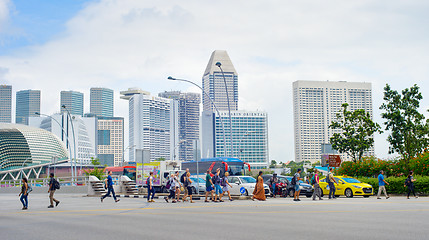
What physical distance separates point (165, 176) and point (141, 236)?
29.5m

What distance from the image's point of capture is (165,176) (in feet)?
129

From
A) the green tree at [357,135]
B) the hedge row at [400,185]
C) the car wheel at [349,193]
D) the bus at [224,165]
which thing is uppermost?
the green tree at [357,135]

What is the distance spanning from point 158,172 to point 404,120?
64.6 ft

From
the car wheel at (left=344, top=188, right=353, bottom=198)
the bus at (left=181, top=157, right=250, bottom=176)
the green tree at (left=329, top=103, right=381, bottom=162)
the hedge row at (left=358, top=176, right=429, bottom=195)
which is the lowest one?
the car wheel at (left=344, top=188, right=353, bottom=198)

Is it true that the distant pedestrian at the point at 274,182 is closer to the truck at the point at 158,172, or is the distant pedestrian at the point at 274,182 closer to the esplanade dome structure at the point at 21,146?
the truck at the point at 158,172

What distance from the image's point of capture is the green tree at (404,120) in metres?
34.6

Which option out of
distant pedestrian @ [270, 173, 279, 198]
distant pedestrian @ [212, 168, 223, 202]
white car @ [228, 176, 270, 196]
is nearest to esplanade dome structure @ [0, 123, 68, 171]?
white car @ [228, 176, 270, 196]

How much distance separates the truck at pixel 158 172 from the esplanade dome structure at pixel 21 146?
123578 millimetres

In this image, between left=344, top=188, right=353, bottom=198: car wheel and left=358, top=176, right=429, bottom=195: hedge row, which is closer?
left=358, top=176, right=429, bottom=195: hedge row

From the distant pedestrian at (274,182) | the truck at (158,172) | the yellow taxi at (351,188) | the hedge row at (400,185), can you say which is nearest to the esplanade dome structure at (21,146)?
the truck at (158,172)

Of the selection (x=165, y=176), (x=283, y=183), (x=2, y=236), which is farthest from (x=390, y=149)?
(x=2, y=236)

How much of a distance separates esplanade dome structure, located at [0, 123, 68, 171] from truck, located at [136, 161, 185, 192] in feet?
405

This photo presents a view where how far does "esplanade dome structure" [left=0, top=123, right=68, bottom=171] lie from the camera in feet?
536

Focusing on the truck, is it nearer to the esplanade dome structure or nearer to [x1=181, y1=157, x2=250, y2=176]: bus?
[x1=181, y1=157, x2=250, y2=176]: bus
